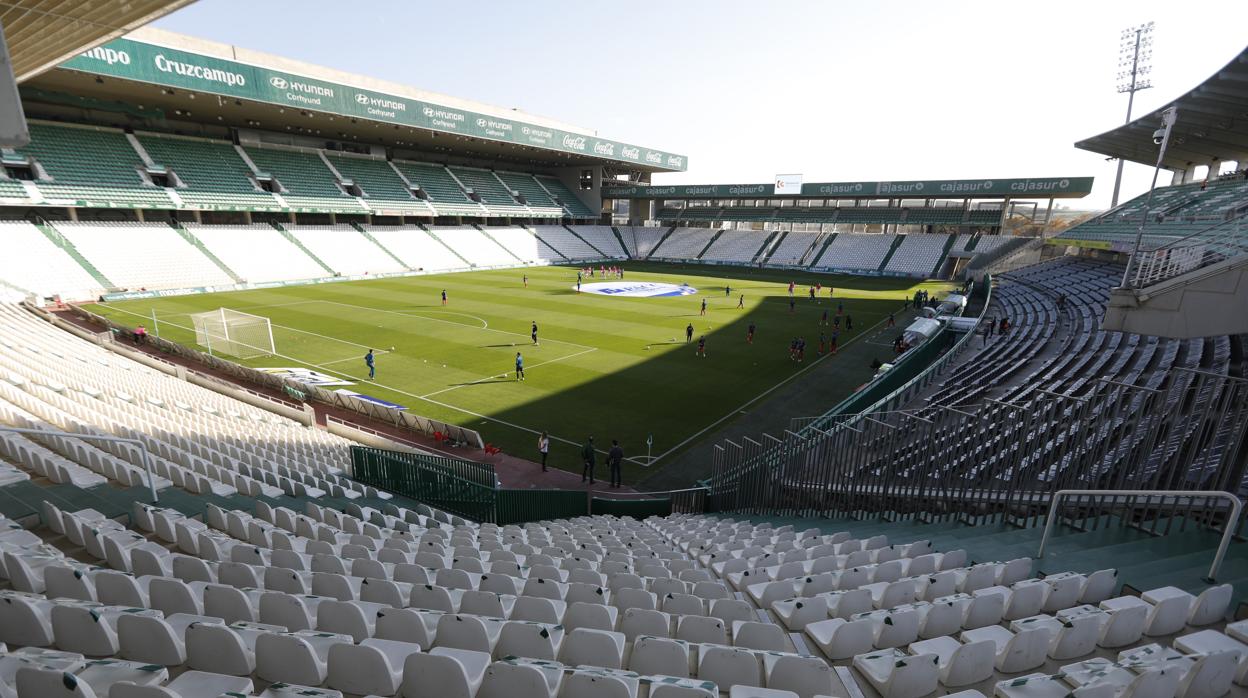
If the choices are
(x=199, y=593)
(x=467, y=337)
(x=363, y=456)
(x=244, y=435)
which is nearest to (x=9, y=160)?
(x=467, y=337)

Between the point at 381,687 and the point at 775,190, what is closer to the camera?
the point at 381,687

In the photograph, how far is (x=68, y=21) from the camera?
15477 mm

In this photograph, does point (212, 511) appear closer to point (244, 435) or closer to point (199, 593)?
point (199, 593)

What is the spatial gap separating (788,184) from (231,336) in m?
61.4

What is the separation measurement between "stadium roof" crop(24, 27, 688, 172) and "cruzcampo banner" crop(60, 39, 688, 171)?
58 mm

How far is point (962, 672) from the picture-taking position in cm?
372

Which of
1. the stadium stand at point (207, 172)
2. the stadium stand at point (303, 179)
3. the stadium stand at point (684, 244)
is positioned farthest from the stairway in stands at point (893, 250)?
the stadium stand at point (207, 172)

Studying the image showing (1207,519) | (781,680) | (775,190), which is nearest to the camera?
(781,680)

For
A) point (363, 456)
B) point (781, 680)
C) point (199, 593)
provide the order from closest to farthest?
point (781, 680) → point (199, 593) → point (363, 456)

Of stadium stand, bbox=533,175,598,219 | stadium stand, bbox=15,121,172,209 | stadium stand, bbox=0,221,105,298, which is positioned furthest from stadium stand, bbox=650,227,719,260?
stadium stand, bbox=0,221,105,298

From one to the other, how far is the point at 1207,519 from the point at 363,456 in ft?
45.1

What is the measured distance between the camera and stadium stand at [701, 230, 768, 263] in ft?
227

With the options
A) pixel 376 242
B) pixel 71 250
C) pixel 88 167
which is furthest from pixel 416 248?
pixel 71 250

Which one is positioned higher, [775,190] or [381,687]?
[775,190]
